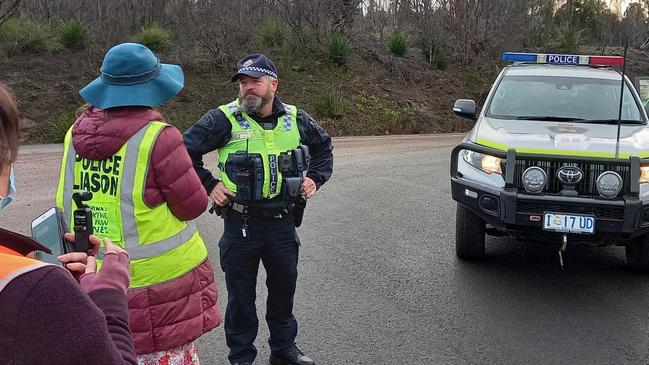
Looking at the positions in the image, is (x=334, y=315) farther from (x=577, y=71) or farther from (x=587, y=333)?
(x=577, y=71)

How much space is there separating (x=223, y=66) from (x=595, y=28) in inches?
897

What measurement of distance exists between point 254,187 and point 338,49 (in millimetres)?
16756

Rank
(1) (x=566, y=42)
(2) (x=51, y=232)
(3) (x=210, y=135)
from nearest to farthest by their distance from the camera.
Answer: (2) (x=51, y=232) → (3) (x=210, y=135) → (1) (x=566, y=42)

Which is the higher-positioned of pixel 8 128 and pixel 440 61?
pixel 8 128

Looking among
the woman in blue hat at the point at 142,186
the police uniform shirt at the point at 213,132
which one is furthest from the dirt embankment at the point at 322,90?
the woman in blue hat at the point at 142,186

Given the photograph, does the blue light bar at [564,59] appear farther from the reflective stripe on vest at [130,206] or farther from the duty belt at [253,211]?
the reflective stripe on vest at [130,206]

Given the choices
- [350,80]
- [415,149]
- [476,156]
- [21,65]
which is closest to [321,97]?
[350,80]

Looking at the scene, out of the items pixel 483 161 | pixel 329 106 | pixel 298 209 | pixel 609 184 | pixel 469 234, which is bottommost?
pixel 329 106

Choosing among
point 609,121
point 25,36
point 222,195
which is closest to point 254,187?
point 222,195

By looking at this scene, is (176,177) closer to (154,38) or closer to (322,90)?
(322,90)

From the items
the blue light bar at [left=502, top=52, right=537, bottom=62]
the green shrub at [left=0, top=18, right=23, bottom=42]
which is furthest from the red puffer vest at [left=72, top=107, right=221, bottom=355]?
the green shrub at [left=0, top=18, right=23, bottom=42]

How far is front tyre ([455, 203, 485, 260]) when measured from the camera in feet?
18.2

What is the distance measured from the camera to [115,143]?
8.43 ft

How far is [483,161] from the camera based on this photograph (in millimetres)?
5234
